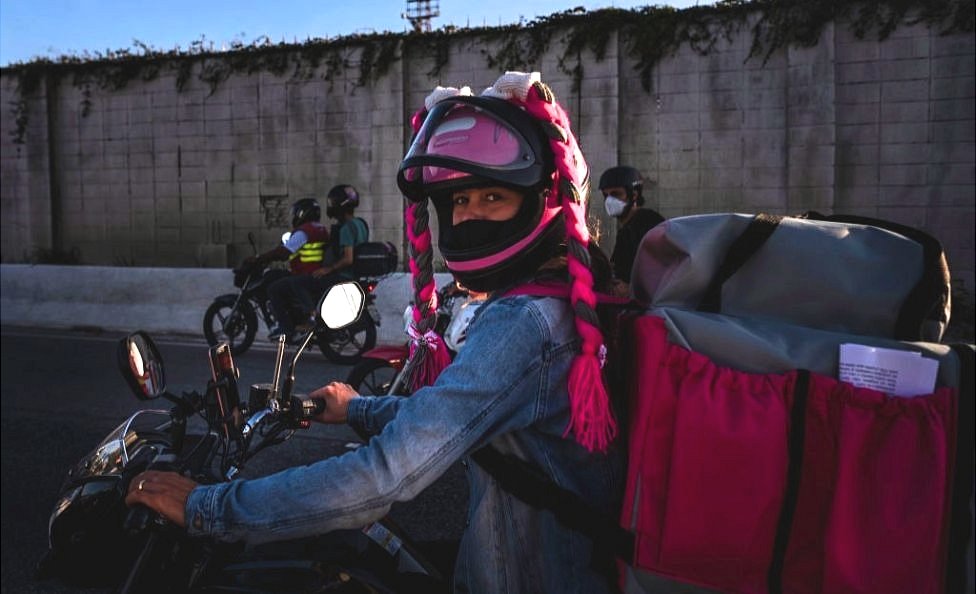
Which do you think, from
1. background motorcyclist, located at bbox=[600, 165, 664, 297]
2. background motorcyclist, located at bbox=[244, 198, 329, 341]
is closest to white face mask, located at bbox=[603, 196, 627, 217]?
background motorcyclist, located at bbox=[600, 165, 664, 297]

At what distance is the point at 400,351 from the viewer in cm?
445

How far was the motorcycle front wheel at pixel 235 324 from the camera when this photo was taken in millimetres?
8047

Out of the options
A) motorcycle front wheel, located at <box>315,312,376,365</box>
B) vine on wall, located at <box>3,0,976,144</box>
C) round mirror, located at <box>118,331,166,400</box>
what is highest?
vine on wall, located at <box>3,0,976,144</box>

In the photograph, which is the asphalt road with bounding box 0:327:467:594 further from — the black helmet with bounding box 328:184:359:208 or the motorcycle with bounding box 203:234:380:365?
the black helmet with bounding box 328:184:359:208

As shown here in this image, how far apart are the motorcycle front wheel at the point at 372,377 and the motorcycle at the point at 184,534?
2970 millimetres

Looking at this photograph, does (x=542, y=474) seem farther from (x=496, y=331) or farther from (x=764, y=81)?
(x=764, y=81)

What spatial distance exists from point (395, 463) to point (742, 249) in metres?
0.76

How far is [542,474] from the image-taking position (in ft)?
4.60

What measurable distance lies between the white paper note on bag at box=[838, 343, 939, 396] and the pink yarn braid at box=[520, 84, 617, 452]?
42 centimetres

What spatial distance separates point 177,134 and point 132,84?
1.34 m

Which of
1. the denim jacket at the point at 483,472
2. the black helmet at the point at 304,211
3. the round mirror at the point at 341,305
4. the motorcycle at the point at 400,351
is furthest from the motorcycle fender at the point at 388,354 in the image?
the black helmet at the point at 304,211

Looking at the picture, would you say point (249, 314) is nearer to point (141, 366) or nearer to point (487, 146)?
point (141, 366)

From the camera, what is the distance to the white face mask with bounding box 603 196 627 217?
234 inches

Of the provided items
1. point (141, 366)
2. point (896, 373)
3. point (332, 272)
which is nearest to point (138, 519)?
point (141, 366)
